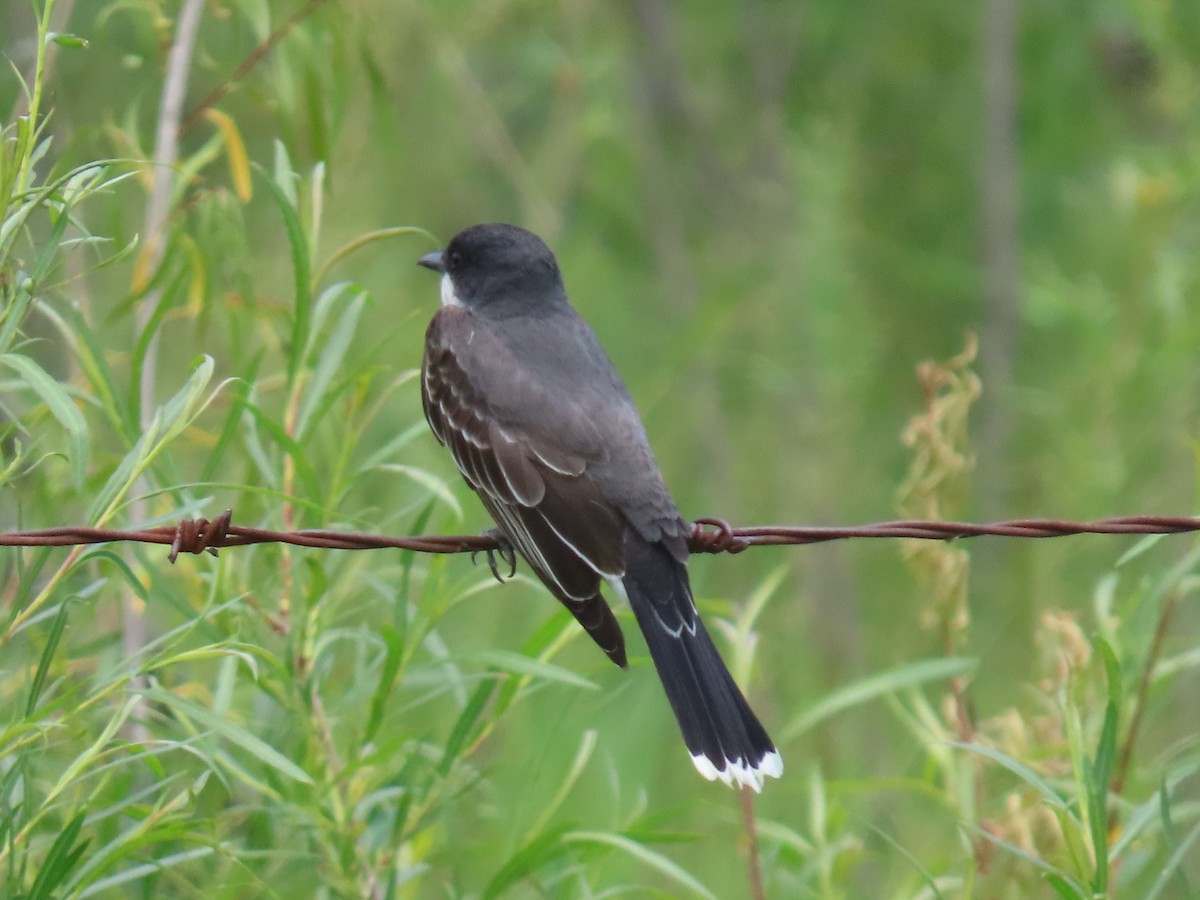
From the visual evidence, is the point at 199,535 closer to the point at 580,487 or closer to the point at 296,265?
the point at 296,265

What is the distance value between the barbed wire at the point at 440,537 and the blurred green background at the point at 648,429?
0.07 m

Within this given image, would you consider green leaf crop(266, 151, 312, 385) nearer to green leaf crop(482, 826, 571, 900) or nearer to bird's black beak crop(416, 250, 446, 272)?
green leaf crop(482, 826, 571, 900)

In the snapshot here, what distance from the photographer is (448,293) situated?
557cm

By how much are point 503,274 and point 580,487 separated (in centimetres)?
134

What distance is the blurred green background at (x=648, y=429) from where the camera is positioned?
349 centimetres

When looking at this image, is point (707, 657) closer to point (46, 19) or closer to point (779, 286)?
point (46, 19)

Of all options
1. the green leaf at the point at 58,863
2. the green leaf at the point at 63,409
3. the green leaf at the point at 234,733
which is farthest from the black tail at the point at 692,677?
the green leaf at the point at 63,409

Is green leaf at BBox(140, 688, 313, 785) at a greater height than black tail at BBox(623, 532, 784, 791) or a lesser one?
lesser

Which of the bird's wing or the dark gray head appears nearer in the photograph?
the bird's wing

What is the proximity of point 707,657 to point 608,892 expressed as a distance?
29.2 inches

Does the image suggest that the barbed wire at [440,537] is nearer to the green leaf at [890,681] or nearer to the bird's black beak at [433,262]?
the green leaf at [890,681]

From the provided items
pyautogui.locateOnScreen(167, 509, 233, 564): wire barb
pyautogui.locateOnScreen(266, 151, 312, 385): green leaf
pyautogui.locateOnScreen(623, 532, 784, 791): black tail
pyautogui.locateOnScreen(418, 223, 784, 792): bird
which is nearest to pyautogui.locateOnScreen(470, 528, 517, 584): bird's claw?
pyautogui.locateOnScreen(418, 223, 784, 792): bird

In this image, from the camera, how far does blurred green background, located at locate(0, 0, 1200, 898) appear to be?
3.49 meters

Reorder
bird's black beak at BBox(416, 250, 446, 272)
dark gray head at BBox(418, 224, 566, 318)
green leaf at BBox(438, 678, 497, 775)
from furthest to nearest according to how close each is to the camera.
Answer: bird's black beak at BBox(416, 250, 446, 272), dark gray head at BBox(418, 224, 566, 318), green leaf at BBox(438, 678, 497, 775)
